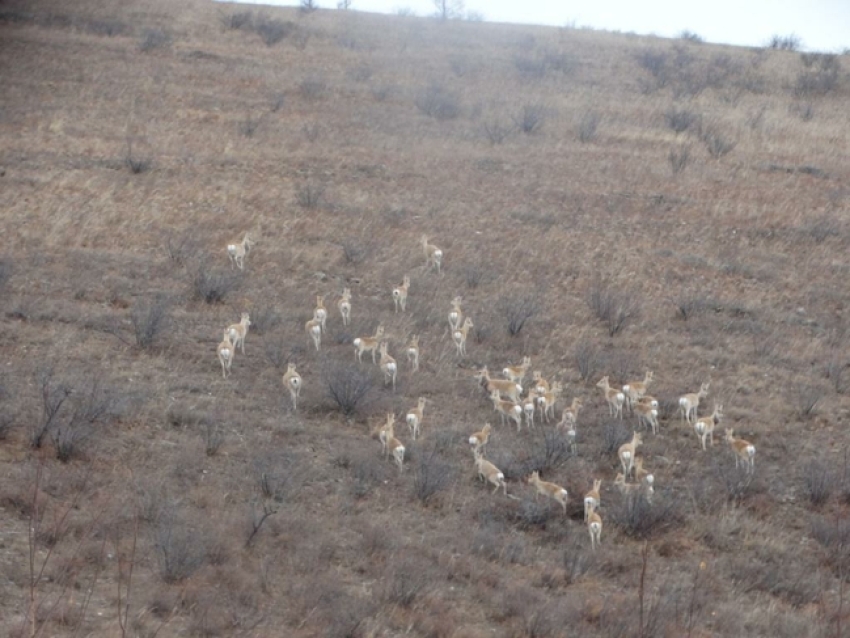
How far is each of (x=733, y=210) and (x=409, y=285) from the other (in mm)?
9169

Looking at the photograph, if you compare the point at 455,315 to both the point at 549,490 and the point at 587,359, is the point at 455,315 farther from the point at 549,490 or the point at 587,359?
the point at 549,490

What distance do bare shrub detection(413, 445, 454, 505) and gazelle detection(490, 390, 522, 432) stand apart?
1.73m

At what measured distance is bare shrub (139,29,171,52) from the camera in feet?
123

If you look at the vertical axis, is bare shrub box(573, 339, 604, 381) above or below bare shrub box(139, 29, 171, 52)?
below

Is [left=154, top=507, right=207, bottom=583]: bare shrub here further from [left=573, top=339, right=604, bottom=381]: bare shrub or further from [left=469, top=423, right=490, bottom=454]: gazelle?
[left=573, top=339, right=604, bottom=381]: bare shrub

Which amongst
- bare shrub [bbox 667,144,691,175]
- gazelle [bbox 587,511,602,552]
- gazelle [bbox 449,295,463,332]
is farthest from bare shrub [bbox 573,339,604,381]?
bare shrub [bbox 667,144,691,175]

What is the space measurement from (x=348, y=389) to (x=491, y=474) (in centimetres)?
272

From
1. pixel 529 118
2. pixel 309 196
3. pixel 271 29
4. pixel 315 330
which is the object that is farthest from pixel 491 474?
pixel 271 29

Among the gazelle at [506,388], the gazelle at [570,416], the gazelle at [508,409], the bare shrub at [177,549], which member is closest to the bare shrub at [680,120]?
the gazelle at [506,388]

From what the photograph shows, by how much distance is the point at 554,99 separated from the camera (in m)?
35.8

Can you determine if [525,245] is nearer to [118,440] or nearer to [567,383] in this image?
[567,383]

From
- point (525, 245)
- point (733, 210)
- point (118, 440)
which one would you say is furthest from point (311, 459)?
point (733, 210)

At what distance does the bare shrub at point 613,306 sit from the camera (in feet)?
63.9

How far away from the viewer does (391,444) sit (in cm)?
1405
